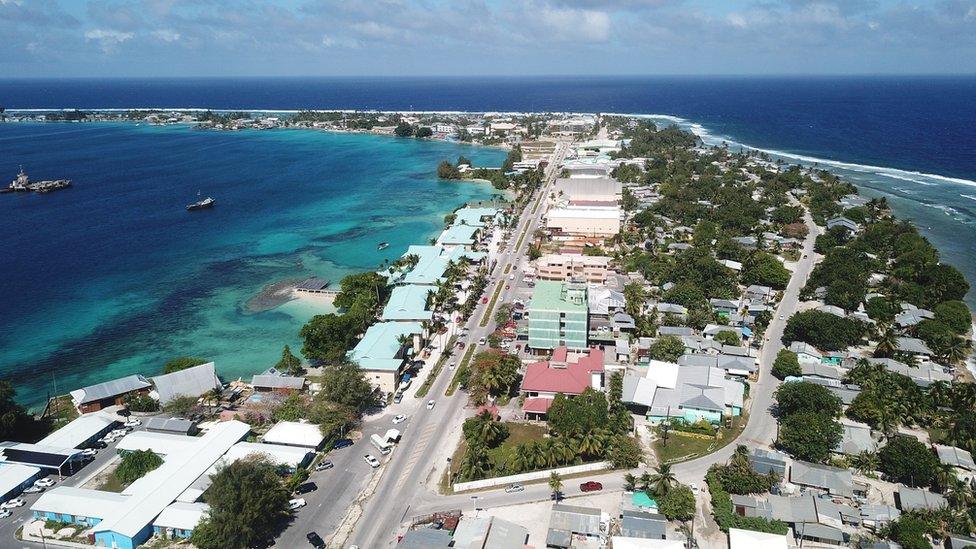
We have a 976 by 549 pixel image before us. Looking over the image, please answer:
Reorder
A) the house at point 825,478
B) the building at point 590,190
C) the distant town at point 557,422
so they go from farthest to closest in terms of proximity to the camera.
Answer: the building at point 590,190 → the house at point 825,478 → the distant town at point 557,422

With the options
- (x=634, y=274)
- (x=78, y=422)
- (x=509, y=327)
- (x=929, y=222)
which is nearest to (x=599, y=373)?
(x=509, y=327)

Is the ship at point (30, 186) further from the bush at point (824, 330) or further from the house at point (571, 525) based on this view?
the bush at point (824, 330)

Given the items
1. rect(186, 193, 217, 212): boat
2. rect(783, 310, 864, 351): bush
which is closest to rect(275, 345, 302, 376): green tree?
rect(783, 310, 864, 351): bush

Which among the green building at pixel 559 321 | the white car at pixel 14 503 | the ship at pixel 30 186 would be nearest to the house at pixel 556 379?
the green building at pixel 559 321

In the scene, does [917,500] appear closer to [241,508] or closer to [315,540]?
[315,540]

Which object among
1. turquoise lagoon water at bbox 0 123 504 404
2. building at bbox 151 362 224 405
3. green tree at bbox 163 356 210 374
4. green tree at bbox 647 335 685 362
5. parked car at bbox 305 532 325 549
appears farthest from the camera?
turquoise lagoon water at bbox 0 123 504 404

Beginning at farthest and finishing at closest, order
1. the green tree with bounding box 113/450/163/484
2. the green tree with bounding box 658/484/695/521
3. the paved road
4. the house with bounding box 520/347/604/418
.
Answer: the house with bounding box 520/347/604/418, the green tree with bounding box 113/450/163/484, the paved road, the green tree with bounding box 658/484/695/521

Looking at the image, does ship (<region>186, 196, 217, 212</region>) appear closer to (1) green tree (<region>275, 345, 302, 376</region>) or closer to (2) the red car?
(1) green tree (<region>275, 345, 302, 376</region>)
